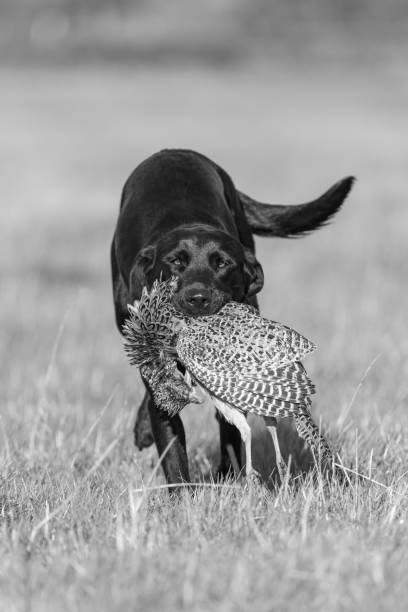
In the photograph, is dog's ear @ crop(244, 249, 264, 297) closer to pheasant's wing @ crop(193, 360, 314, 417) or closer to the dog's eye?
the dog's eye

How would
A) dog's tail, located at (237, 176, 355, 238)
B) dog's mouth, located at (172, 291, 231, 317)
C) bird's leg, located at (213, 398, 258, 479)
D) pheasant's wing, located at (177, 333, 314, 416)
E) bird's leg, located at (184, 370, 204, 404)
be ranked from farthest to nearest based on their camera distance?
dog's tail, located at (237, 176, 355, 238)
dog's mouth, located at (172, 291, 231, 317)
bird's leg, located at (184, 370, 204, 404)
bird's leg, located at (213, 398, 258, 479)
pheasant's wing, located at (177, 333, 314, 416)

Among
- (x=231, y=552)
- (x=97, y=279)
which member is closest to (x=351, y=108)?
(x=97, y=279)

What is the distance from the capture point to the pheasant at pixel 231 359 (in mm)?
3148

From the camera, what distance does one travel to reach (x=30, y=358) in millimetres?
8438

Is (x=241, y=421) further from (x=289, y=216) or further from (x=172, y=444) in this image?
(x=289, y=216)

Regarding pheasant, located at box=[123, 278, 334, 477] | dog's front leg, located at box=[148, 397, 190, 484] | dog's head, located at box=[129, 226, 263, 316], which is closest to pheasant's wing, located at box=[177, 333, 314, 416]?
pheasant, located at box=[123, 278, 334, 477]

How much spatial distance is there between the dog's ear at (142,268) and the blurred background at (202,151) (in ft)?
2.35

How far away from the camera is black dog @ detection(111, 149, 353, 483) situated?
3.92m

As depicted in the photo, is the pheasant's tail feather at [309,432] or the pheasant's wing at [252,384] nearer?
the pheasant's wing at [252,384]

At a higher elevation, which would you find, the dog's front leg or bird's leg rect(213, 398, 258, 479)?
bird's leg rect(213, 398, 258, 479)

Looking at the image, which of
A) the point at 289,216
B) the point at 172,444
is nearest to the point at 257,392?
the point at 172,444

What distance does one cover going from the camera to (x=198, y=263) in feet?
12.9

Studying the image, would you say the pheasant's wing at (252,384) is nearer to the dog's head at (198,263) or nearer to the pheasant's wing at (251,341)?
the pheasant's wing at (251,341)

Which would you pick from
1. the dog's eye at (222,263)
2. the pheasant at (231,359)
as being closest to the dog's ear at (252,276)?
the dog's eye at (222,263)
